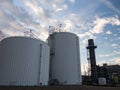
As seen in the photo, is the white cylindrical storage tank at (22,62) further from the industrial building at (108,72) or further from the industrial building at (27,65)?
the industrial building at (108,72)

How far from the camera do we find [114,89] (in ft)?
95.3

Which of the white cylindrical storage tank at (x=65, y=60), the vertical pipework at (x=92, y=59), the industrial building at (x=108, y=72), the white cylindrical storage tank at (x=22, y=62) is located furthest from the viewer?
the industrial building at (x=108, y=72)

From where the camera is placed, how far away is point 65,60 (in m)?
32.2

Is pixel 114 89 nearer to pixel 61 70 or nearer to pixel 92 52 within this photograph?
pixel 61 70

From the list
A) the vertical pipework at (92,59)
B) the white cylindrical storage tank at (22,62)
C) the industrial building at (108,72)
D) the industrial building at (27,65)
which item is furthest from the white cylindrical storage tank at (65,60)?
the industrial building at (108,72)

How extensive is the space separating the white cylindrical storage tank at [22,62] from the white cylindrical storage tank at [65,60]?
211 inches

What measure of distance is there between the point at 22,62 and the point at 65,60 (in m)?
10.4

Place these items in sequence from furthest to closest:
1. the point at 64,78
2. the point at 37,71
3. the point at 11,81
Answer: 1. the point at 64,78
2. the point at 37,71
3. the point at 11,81

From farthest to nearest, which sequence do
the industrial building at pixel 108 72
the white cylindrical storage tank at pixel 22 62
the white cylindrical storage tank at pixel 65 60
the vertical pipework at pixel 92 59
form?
1. the industrial building at pixel 108 72
2. the vertical pipework at pixel 92 59
3. the white cylindrical storage tank at pixel 65 60
4. the white cylindrical storage tank at pixel 22 62

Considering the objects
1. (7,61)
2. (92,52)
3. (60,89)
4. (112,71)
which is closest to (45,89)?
(60,89)

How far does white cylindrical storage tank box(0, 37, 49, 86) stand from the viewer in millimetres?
23969

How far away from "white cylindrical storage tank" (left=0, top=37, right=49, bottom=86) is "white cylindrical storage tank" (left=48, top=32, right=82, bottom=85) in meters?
5.36

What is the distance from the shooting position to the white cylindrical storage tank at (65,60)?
1244 inches

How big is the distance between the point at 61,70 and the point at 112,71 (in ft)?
130
